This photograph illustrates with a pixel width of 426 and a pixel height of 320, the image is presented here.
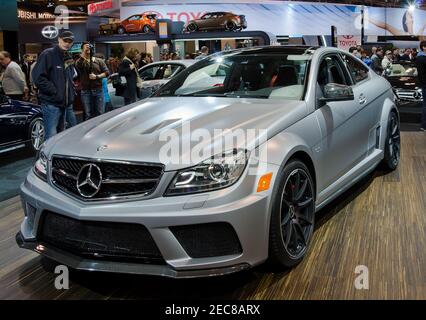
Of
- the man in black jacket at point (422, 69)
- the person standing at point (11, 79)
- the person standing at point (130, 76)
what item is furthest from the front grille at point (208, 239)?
the person standing at point (130, 76)

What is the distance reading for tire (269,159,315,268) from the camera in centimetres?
284

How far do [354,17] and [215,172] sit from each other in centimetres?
2381

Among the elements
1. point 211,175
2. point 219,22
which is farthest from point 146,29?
point 211,175

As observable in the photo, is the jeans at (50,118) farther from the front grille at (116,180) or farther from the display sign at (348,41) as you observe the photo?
the display sign at (348,41)

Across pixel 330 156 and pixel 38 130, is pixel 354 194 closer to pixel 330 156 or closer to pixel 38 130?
pixel 330 156

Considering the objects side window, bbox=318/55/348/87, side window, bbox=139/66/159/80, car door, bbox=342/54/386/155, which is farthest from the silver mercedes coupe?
→ side window, bbox=139/66/159/80

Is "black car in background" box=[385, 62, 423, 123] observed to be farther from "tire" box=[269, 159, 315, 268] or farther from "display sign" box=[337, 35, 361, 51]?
"display sign" box=[337, 35, 361, 51]

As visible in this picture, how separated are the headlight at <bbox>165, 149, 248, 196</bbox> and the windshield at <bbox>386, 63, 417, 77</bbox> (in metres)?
9.55

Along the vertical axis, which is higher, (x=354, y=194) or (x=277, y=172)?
(x=277, y=172)

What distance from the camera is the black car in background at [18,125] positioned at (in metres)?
6.68

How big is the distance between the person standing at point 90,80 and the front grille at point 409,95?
235 inches

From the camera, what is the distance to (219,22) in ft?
62.4

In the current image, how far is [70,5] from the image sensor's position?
33688 mm

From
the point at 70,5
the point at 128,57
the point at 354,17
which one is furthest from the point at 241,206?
the point at 70,5
